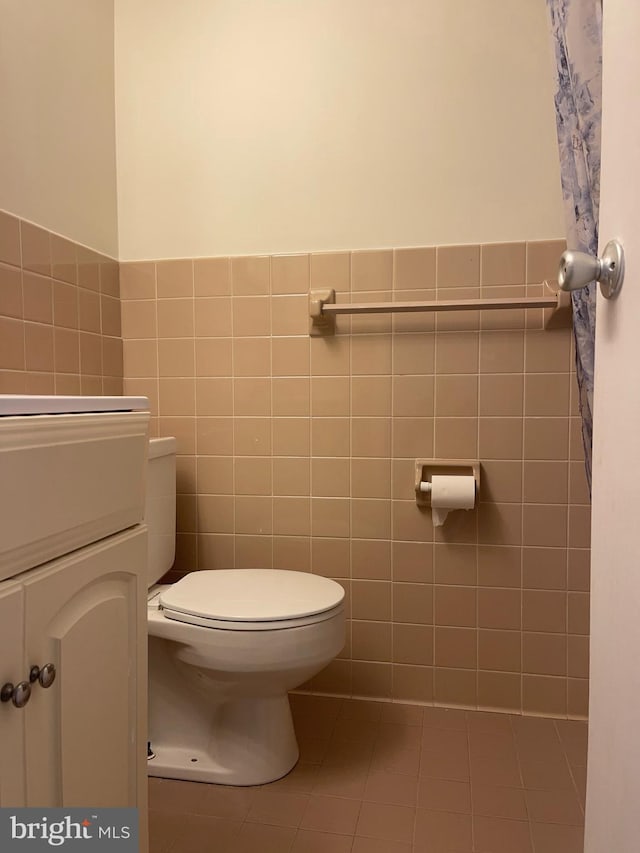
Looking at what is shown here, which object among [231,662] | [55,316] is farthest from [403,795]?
[55,316]

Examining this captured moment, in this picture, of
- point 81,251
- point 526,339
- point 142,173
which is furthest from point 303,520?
point 142,173

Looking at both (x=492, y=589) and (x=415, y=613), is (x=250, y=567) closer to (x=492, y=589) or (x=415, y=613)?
(x=415, y=613)

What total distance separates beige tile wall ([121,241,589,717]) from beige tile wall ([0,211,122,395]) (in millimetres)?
91

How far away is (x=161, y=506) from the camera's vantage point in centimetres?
171

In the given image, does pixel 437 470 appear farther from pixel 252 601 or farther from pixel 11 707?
pixel 11 707

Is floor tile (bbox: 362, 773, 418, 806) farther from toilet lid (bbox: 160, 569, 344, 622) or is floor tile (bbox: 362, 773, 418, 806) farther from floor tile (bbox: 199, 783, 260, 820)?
toilet lid (bbox: 160, 569, 344, 622)

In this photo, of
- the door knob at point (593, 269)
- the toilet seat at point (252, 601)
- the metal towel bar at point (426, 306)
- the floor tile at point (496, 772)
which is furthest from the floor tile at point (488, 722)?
the door knob at point (593, 269)

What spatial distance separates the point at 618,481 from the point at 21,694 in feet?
2.19

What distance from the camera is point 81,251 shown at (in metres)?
1.69

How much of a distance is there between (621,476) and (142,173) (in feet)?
5.62

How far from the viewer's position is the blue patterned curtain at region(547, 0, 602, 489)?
3.03 feet

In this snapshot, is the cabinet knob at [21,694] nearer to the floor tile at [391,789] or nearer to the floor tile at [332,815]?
the floor tile at [332,815]

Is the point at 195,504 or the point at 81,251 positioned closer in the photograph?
the point at 81,251

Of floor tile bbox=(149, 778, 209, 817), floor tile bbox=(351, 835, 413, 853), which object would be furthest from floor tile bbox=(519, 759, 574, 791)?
floor tile bbox=(149, 778, 209, 817)
